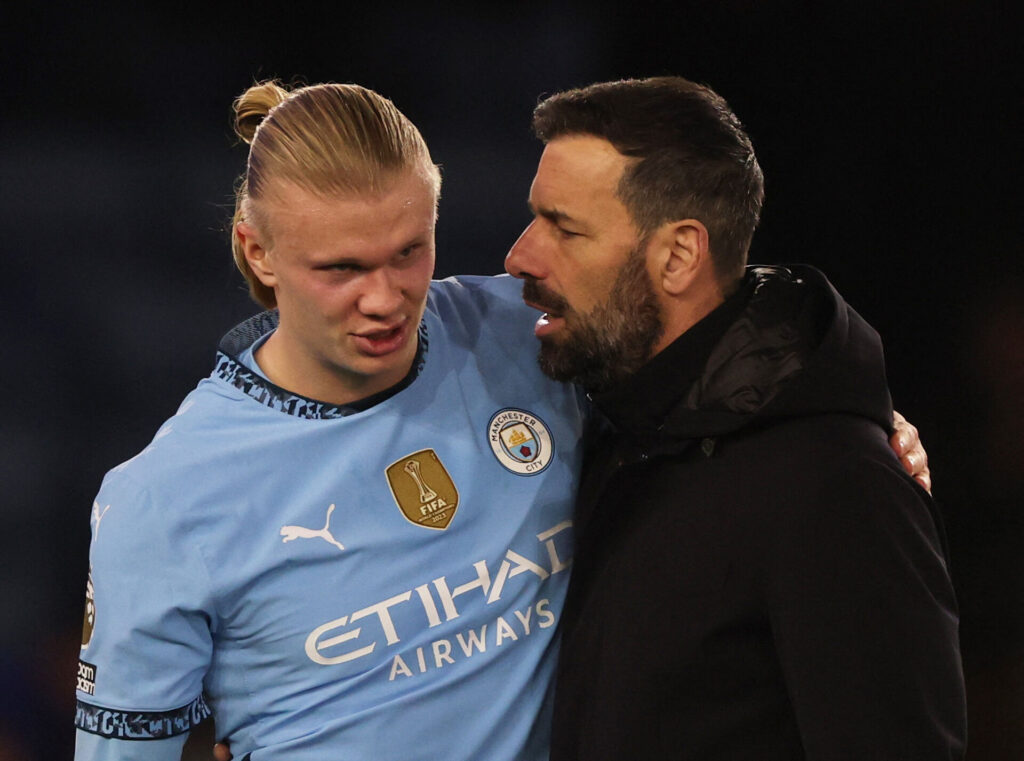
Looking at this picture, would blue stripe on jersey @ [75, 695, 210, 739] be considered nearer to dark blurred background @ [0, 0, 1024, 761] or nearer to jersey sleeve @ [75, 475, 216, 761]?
jersey sleeve @ [75, 475, 216, 761]

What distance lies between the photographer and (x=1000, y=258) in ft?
9.39

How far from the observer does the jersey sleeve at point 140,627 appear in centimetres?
127

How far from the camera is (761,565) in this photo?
50.8 inches

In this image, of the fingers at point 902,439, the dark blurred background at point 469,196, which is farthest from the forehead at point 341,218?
the dark blurred background at point 469,196

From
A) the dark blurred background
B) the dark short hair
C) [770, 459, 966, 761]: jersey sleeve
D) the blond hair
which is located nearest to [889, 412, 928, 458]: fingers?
[770, 459, 966, 761]: jersey sleeve

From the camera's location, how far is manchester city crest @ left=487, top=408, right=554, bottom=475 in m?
1.46

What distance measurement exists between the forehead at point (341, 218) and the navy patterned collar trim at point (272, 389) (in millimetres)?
179

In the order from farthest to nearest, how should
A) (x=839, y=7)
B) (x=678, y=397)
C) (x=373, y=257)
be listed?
(x=839, y=7)
(x=678, y=397)
(x=373, y=257)

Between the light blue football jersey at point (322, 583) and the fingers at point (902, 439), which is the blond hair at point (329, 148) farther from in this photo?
the fingers at point (902, 439)

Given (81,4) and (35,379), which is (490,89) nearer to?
(81,4)

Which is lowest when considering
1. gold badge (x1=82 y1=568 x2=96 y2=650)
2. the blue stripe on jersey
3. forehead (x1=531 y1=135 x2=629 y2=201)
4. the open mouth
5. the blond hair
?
the blue stripe on jersey

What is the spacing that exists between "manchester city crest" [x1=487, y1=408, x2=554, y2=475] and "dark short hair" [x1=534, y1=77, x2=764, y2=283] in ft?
0.94

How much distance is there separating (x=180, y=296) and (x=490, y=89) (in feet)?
2.87

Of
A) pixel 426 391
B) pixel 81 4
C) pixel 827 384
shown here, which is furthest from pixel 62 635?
pixel 827 384
